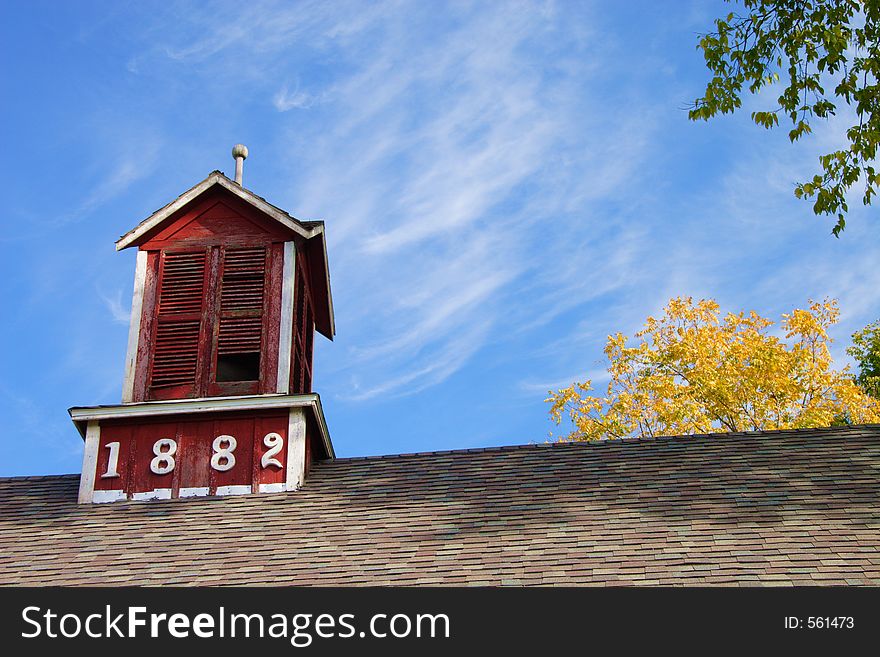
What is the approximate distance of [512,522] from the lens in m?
11.0

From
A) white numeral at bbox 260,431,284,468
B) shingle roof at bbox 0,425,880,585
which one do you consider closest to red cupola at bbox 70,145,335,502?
white numeral at bbox 260,431,284,468

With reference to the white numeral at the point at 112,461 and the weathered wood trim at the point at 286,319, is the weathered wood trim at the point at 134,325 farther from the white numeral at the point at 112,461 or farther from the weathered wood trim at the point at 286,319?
the weathered wood trim at the point at 286,319

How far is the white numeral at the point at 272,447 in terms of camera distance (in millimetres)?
12742

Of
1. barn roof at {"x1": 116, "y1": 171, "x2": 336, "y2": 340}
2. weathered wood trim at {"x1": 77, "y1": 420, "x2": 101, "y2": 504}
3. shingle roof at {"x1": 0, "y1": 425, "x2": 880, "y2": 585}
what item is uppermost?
barn roof at {"x1": 116, "y1": 171, "x2": 336, "y2": 340}

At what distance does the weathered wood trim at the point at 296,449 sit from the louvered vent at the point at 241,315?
116cm

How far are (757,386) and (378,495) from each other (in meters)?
13.9

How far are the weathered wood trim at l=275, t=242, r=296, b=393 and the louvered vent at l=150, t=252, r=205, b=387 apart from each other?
108 centimetres

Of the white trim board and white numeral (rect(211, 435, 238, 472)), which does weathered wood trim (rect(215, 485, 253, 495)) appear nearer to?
white numeral (rect(211, 435, 238, 472))

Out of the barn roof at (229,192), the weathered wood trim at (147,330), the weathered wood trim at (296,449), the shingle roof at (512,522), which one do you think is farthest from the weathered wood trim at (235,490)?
the barn roof at (229,192)

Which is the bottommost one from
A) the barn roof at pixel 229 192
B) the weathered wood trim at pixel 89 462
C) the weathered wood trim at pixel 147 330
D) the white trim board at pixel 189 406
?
the weathered wood trim at pixel 89 462

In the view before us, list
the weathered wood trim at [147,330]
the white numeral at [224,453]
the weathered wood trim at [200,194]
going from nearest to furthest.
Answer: the white numeral at [224,453], the weathered wood trim at [147,330], the weathered wood trim at [200,194]

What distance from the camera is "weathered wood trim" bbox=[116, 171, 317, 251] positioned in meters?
14.3

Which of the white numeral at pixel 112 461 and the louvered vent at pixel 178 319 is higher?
the louvered vent at pixel 178 319
